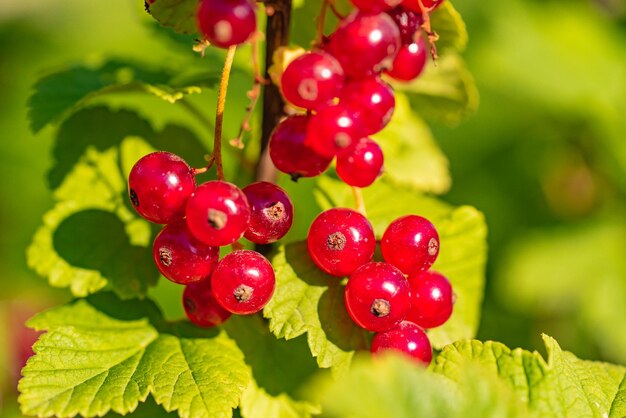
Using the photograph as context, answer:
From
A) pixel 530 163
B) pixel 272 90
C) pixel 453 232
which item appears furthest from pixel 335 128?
pixel 530 163

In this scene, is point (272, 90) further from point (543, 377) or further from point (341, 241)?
point (543, 377)

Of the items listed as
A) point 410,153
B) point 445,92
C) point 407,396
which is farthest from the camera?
point 410,153

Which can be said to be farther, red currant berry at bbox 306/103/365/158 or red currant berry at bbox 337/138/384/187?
red currant berry at bbox 337/138/384/187

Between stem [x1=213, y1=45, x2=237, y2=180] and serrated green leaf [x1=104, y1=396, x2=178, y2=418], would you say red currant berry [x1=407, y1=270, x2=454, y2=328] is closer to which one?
stem [x1=213, y1=45, x2=237, y2=180]

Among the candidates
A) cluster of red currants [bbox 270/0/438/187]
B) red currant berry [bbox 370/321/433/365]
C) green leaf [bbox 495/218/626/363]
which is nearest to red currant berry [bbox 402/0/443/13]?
cluster of red currants [bbox 270/0/438/187]

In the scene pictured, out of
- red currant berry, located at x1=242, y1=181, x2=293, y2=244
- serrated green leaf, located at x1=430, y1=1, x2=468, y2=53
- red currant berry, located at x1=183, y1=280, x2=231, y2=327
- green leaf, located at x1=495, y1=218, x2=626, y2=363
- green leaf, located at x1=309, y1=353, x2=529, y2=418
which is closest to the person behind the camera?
green leaf, located at x1=309, y1=353, x2=529, y2=418

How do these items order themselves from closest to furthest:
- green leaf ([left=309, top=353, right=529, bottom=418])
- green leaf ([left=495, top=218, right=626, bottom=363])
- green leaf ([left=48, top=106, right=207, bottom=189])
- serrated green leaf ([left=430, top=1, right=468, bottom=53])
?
green leaf ([left=309, top=353, right=529, bottom=418])
serrated green leaf ([left=430, top=1, right=468, bottom=53])
green leaf ([left=48, top=106, right=207, bottom=189])
green leaf ([left=495, top=218, right=626, bottom=363])
